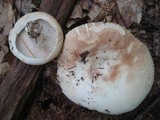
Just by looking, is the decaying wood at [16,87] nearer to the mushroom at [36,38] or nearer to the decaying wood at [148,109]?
the mushroom at [36,38]

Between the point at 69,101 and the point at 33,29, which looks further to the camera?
the point at 69,101

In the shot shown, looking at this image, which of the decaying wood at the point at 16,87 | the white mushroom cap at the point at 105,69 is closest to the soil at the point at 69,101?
the decaying wood at the point at 16,87

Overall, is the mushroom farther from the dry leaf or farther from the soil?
the dry leaf

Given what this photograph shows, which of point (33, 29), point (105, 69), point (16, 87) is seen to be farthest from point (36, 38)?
point (105, 69)

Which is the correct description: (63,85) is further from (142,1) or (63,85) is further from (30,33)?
(142,1)

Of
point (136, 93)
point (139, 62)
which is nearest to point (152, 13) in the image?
point (139, 62)

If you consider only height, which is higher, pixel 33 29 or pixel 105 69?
pixel 33 29

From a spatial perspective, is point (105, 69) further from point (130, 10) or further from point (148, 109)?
point (130, 10)

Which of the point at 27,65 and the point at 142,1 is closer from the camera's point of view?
the point at 27,65
